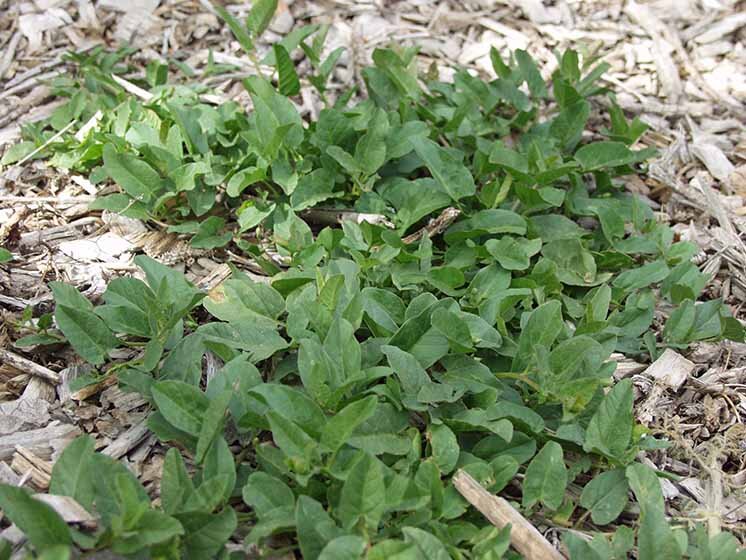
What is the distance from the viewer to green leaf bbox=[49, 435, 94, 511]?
145 cm

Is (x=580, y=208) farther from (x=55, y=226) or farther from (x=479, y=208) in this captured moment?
(x=55, y=226)

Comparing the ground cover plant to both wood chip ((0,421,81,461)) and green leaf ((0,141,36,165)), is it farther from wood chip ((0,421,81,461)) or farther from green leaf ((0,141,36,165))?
wood chip ((0,421,81,461))

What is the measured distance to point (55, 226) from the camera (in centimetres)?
225

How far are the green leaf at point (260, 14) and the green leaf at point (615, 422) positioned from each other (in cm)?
150

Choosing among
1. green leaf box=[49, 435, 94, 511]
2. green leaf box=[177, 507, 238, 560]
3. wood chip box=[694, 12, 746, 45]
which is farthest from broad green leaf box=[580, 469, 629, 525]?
wood chip box=[694, 12, 746, 45]

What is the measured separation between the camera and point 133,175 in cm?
217

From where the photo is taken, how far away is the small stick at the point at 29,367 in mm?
1814

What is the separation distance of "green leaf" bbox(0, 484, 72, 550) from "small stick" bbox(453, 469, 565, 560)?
73 centimetres

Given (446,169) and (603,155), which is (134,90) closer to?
(446,169)

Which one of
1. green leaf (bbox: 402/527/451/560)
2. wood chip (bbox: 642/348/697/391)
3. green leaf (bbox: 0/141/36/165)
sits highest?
green leaf (bbox: 0/141/36/165)

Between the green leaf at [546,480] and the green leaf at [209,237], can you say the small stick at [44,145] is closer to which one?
the green leaf at [209,237]

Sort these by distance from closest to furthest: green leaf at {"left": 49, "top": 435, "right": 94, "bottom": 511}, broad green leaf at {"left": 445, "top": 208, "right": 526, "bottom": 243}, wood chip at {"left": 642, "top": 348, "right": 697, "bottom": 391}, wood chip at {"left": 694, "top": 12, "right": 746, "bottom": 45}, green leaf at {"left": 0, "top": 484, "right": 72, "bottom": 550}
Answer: green leaf at {"left": 0, "top": 484, "right": 72, "bottom": 550} → green leaf at {"left": 49, "top": 435, "right": 94, "bottom": 511} → wood chip at {"left": 642, "top": 348, "right": 697, "bottom": 391} → broad green leaf at {"left": 445, "top": 208, "right": 526, "bottom": 243} → wood chip at {"left": 694, "top": 12, "right": 746, "bottom": 45}

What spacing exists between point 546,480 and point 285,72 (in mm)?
1455

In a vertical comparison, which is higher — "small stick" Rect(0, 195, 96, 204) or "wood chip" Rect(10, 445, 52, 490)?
"small stick" Rect(0, 195, 96, 204)
